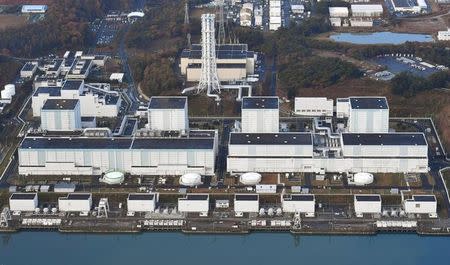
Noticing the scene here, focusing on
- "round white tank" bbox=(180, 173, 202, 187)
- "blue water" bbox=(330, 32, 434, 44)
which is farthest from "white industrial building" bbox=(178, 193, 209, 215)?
"blue water" bbox=(330, 32, 434, 44)

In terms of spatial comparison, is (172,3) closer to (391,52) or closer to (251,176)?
(391,52)

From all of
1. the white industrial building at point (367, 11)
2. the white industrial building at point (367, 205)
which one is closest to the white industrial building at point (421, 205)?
the white industrial building at point (367, 205)

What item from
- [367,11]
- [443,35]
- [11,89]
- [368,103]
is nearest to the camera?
[368,103]

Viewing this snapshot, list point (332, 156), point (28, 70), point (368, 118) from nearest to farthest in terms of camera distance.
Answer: point (332, 156) → point (368, 118) → point (28, 70)

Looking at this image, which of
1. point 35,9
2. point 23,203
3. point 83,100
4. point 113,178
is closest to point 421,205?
point 113,178

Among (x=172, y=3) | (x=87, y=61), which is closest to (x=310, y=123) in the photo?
(x=87, y=61)

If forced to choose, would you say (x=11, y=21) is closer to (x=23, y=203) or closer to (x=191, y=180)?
(x=23, y=203)
